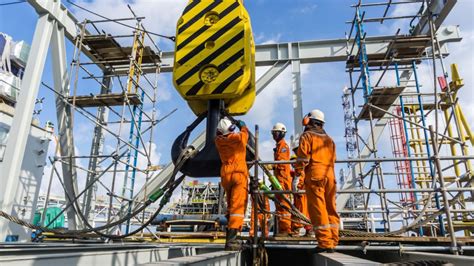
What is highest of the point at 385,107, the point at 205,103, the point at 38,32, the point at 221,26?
the point at 38,32

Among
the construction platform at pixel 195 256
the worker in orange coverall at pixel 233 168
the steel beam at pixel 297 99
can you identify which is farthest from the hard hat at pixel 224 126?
the steel beam at pixel 297 99

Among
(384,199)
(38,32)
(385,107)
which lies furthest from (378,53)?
(38,32)

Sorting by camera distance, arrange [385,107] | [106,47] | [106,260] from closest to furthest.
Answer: [106,260]
[385,107]
[106,47]

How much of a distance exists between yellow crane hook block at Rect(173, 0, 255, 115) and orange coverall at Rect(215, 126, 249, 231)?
36cm

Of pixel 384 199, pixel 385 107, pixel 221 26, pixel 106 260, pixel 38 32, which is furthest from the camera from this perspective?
pixel 385 107

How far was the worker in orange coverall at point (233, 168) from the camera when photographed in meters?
3.45

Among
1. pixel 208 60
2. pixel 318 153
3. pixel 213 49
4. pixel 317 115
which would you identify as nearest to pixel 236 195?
pixel 318 153

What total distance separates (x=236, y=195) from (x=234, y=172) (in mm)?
246

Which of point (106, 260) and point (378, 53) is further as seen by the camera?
point (378, 53)

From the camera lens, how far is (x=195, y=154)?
3451 millimetres

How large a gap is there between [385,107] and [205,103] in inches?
225

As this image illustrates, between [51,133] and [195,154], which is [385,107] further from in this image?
[51,133]

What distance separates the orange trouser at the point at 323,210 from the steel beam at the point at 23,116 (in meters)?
5.49

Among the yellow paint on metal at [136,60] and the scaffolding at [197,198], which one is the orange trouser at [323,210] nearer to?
the yellow paint on metal at [136,60]
